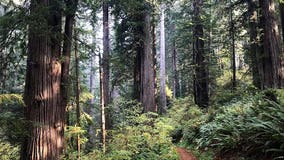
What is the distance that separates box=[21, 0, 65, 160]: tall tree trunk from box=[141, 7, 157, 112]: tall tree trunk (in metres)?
6.05

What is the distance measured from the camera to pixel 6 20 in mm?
6023

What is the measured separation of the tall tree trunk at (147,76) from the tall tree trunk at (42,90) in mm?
6048

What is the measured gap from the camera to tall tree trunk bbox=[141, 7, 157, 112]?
1234 centimetres

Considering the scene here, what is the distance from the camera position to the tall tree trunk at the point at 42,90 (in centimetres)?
591

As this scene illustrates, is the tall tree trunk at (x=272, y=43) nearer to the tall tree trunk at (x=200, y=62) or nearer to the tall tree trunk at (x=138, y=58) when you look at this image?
the tall tree trunk at (x=138, y=58)

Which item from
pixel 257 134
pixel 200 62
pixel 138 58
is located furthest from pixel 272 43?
pixel 200 62

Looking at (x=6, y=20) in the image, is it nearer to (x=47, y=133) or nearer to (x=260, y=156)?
(x=47, y=133)

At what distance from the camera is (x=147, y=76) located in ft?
41.1

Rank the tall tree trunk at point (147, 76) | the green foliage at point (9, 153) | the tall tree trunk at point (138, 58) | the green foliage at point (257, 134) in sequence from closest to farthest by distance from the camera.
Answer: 1. the green foliage at point (257, 134)
2. the green foliage at point (9, 153)
3. the tall tree trunk at point (147, 76)
4. the tall tree trunk at point (138, 58)

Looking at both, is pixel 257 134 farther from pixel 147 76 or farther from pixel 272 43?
pixel 147 76

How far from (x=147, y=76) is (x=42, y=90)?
22.2 feet

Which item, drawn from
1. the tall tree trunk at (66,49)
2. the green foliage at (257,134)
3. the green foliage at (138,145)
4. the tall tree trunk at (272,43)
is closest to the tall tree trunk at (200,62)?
the tall tree trunk at (272,43)

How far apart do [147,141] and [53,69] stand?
3.84 m

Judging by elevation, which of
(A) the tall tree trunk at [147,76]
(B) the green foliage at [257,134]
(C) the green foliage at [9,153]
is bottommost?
(C) the green foliage at [9,153]
